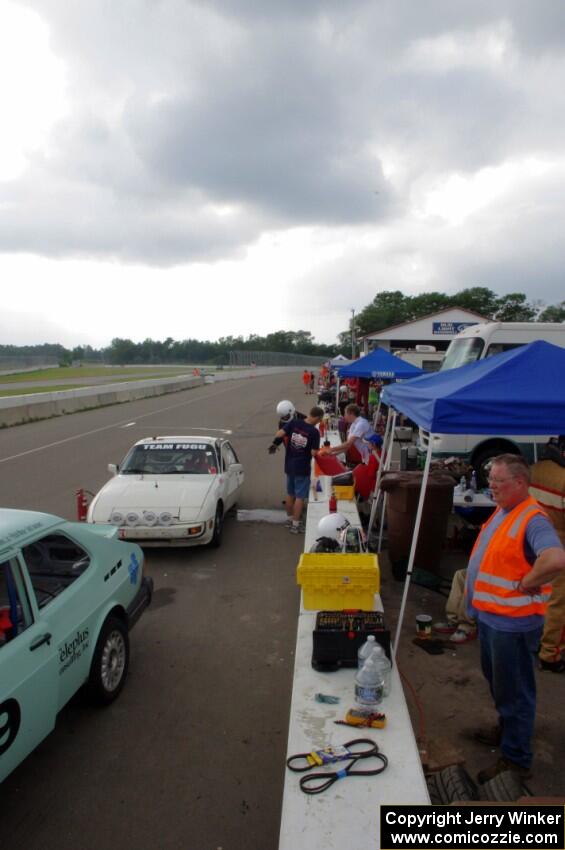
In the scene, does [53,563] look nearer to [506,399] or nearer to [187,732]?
[187,732]

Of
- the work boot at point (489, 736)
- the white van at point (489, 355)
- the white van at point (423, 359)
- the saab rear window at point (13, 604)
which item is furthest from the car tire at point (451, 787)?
the white van at point (423, 359)

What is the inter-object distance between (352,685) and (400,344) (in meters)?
43.3

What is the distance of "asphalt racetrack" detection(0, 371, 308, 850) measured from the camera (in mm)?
2973

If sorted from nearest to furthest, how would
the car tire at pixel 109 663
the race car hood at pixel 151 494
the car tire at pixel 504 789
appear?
the car tire at pixel 504 789
the car tire at pixel 109 663
the race car hood at pixel 151 494

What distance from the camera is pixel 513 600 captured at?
307 cm

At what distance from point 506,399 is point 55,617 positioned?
141 inches

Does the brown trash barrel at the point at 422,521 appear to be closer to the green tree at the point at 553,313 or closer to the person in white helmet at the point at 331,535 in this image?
the person in white helmet at the point at 331,535

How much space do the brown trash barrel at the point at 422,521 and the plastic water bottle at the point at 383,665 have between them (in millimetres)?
2870

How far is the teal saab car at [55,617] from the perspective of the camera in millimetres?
2887

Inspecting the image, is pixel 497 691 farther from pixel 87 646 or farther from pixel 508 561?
pixel 87 646

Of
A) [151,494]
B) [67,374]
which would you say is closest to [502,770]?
[151,494]

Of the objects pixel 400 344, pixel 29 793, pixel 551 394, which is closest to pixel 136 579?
pixel 29 793

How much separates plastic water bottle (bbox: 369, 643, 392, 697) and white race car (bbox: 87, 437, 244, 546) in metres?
3.71

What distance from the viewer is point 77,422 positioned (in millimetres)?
22203
